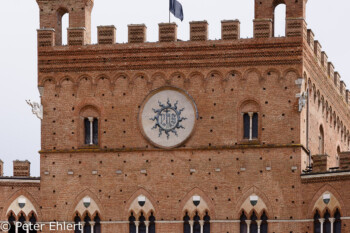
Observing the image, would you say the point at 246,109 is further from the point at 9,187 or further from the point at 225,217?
the point at 9,187

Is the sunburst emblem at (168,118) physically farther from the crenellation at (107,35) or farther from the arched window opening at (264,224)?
the arched window opening at (264,224)

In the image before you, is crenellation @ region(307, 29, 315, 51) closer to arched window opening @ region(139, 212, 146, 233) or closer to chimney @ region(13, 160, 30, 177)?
arched window opening @ region(139, 212, 146, 233)

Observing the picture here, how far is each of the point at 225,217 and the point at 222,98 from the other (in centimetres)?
536

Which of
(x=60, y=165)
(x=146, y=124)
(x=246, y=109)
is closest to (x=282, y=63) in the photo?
(x=246, y=109)

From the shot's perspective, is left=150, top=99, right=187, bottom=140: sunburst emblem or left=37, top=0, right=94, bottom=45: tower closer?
left=150, top=99, right=187, bottom=140: sunburst emblem

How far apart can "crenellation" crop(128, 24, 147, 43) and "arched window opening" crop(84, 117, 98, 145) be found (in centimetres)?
406

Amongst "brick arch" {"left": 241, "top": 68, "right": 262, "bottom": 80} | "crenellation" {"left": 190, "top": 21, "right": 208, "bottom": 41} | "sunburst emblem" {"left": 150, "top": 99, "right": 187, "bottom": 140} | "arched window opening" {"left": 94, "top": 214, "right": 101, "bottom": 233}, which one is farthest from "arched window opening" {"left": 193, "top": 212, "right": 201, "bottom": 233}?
"crenellation" {"left": 190, "top": 21, "right": 208, "bottom": 41}

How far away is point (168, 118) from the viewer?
57.3 m

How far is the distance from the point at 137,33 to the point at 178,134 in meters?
5.10

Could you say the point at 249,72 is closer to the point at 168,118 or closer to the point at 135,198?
Result: the point at 168,118

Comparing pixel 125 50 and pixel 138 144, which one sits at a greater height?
pixel 125 50

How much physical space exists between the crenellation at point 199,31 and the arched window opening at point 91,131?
5.90 metres

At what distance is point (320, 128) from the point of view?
200ft

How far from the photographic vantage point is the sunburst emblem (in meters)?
57.1
